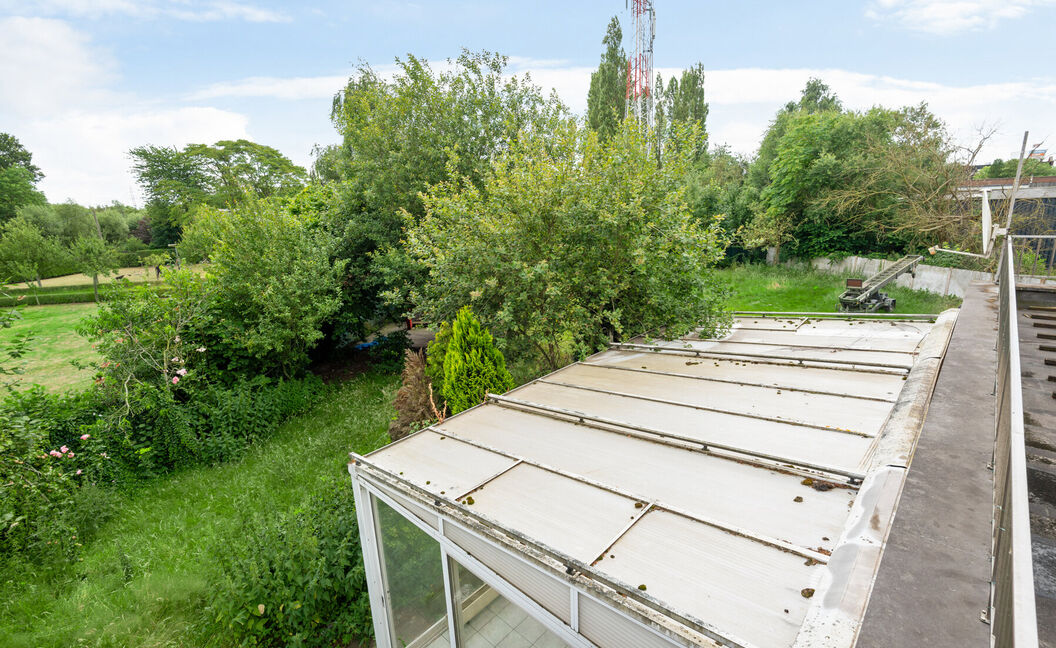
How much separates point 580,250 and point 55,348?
929 inches

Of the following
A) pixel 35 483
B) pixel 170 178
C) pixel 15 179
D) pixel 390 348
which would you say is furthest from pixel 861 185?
pixel 15 179

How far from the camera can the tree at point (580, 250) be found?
302 inches

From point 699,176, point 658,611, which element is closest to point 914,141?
point 699,176

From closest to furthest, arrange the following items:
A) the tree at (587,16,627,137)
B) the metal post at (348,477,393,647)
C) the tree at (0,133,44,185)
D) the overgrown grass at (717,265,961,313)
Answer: the metal post at (348,477,393,647) → the overgrown grass at (717,265,961,313) → the tree at (587,16,627,137) → the tree at (0,133,44,185)

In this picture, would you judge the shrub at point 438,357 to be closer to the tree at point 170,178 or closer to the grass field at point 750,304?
the grass field at point 750,304

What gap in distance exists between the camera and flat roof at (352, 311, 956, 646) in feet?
6.82

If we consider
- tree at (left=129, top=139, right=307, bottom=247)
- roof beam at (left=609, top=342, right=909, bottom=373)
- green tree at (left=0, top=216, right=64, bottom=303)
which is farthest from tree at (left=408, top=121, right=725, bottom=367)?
tree at (left=129, top=139, right=307, bottom=247)

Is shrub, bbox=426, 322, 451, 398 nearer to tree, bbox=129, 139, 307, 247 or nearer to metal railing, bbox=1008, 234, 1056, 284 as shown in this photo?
metal railing, bbox=1008, 234, 1056, 284

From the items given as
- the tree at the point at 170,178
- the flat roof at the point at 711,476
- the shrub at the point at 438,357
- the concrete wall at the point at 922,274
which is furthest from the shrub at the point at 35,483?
the tree at the point at 170,178

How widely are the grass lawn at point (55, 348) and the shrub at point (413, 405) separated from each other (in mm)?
8449

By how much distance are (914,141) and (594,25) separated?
78.9 feet

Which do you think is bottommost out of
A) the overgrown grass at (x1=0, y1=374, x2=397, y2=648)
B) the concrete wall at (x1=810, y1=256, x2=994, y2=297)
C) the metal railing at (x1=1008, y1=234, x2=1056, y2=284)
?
the overgrown grass at (x1=0, y1=374, x2=397, y2=648)

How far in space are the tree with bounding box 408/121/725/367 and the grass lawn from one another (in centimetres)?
968

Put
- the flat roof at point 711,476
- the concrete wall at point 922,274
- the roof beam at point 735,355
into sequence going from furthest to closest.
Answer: the concrete wall at point 922,274, the roof beam at point 735,355, the flat roof at point 711,476
